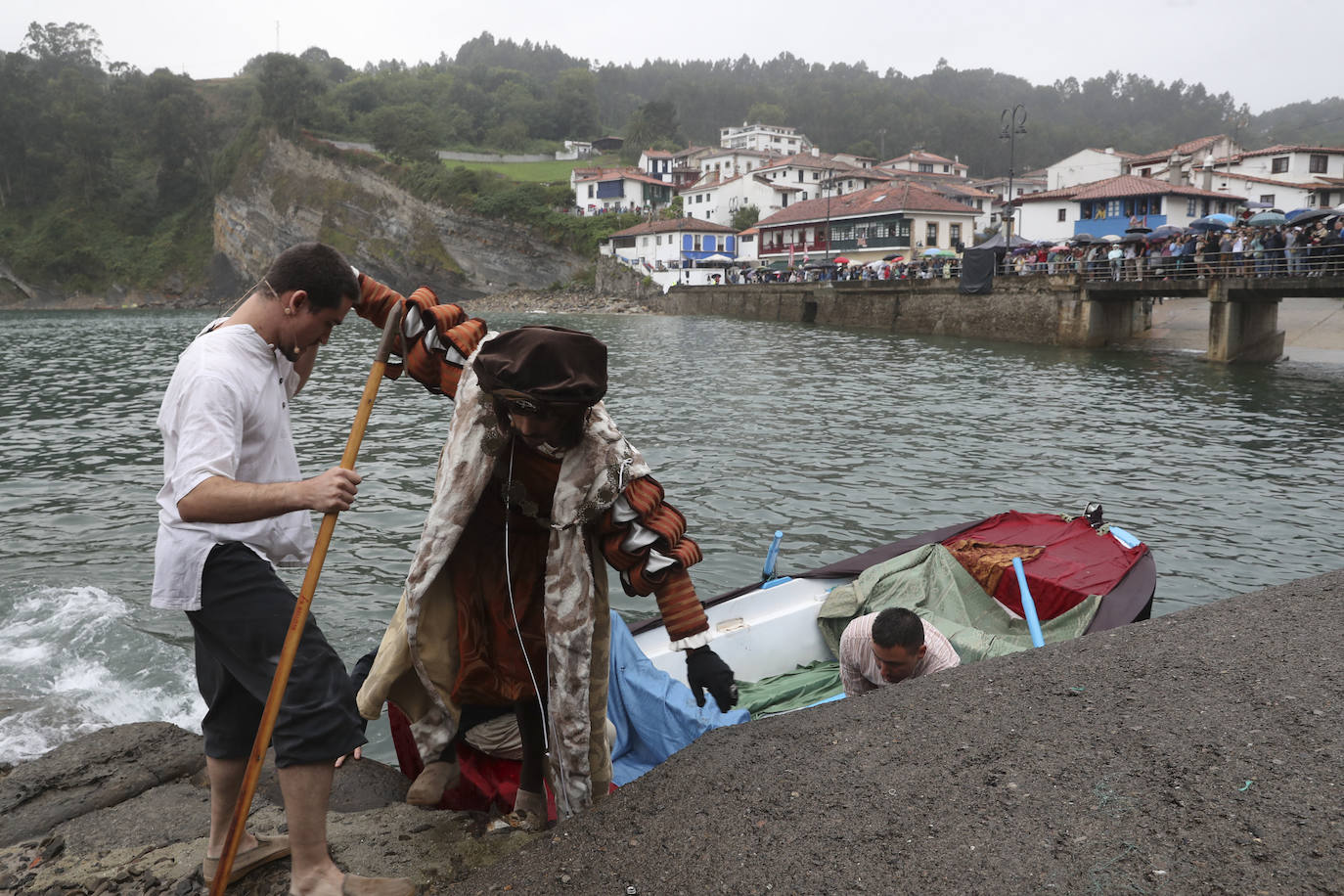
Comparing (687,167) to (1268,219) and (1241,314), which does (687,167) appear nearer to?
(1268,219)

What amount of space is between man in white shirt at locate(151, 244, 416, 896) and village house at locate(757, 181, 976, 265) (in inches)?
2458

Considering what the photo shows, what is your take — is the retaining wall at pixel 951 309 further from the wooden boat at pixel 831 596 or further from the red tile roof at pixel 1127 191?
the wooden boat at pixel 831 596

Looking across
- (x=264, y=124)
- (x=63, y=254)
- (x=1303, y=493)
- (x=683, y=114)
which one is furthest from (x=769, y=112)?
(x=1303, y=493)

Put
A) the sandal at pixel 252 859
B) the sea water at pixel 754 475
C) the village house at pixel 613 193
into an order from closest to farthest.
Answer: the sandal at pixel 252 859, the sea water at pixel 754 475, the village house at pixel 613 193

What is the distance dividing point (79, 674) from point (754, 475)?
370 inches

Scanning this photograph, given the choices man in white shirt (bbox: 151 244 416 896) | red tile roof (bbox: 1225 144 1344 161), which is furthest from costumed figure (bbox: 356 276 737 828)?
red tile roof (bbox: 1225 144 1344 161)

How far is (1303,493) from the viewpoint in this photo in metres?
13.1

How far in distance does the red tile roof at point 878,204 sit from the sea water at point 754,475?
119ft

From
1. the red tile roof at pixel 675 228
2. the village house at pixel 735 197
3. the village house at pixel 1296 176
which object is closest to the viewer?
the village house at pixel 1296 176

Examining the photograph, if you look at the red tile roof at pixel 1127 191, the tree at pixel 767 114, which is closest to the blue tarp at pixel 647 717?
the red tile roof at pixel 1127 191

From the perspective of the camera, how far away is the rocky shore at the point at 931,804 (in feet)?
9.23

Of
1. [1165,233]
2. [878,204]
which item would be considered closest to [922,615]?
[1165,233]

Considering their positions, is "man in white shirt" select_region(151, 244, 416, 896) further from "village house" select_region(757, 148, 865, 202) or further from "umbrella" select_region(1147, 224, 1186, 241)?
"village house" select_region(757, 148, 865, 202)

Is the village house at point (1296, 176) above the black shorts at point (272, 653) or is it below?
above
